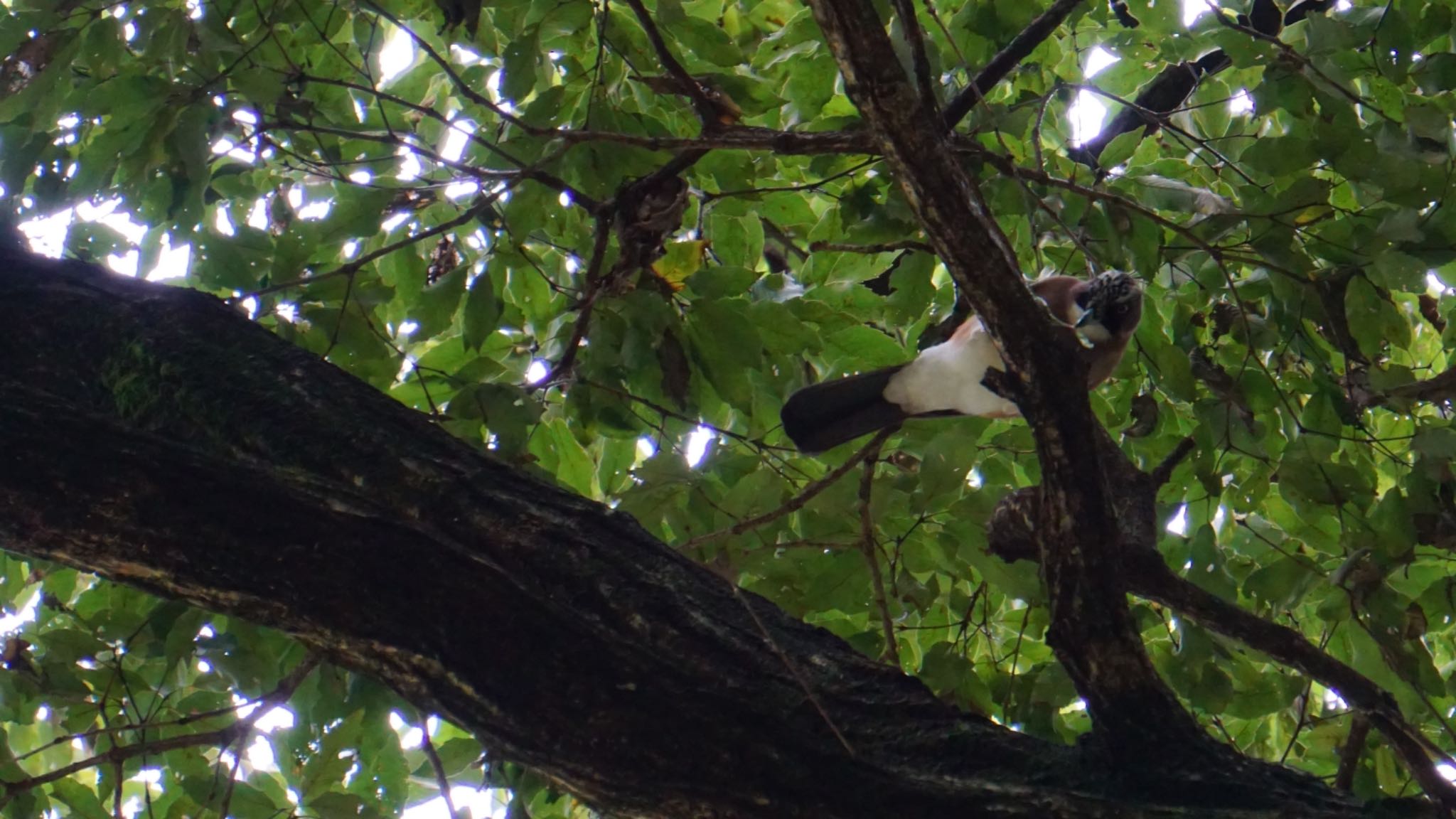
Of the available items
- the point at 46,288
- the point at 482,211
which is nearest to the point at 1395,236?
the point at 482,211

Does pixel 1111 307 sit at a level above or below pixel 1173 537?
above

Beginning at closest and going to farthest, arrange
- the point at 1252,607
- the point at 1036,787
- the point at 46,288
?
the point at 1036,787 < the point at 46,288 < the point at 1252,607

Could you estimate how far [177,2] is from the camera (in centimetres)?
247

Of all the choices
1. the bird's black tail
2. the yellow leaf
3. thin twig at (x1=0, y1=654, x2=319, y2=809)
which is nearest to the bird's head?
the bird's black tail

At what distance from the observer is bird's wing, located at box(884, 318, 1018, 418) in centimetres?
308

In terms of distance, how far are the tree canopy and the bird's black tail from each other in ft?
0.32

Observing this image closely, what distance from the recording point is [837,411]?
296 cm

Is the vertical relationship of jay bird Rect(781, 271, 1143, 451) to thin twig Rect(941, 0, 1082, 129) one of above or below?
below

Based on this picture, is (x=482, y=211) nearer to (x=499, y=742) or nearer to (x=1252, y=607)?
(x=499, y=742)

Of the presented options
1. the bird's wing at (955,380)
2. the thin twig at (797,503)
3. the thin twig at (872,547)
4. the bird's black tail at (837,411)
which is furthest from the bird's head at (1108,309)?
the thin twig at (872,547)

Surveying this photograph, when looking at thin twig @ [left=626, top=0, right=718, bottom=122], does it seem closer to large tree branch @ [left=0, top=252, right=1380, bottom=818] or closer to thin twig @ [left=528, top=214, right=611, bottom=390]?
thin twig @ [left=528, top=214, right=611, bottom=390]

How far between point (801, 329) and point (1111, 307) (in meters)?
1.20

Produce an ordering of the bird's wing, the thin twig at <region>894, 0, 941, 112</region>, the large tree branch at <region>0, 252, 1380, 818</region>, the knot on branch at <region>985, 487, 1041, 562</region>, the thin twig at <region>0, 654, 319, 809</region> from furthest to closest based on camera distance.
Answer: the bird's wing < the knot on branch at <region>985, 487, 1041, 562</region> < the thin twig at <region>0, 654, 319, 809</region> < the thin twig at <region>894, 0, 941, 112</region> < the large tree branch at <region>0, 252, 1380, 818</region>

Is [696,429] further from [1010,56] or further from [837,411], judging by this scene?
[1010,56]
